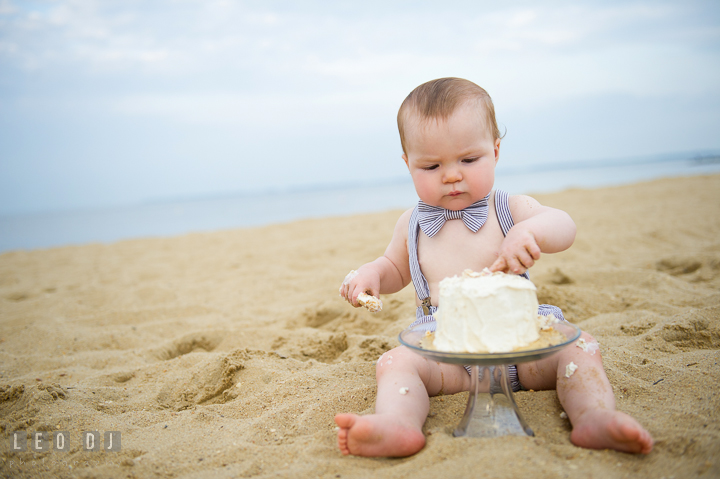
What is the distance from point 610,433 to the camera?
1.40 m

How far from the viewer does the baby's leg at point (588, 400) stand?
1.38 meters

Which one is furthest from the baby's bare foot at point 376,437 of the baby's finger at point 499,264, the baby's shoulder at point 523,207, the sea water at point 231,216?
the sea water at point 231,216

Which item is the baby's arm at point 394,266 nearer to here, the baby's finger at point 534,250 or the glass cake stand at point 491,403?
the glass cake stand at point 491,403

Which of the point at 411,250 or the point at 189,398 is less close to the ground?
the point at 411,250

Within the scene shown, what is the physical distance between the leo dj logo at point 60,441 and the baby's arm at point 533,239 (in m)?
1.65

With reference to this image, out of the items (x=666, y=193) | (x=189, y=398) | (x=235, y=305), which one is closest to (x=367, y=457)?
(x=189, y=398)

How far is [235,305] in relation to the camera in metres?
4.00

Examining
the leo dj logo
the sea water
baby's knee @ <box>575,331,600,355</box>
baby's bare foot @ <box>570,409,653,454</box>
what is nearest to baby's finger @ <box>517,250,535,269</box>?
baby's knee @ <box>575,331,600,355</box>

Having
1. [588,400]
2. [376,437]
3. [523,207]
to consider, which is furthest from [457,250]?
[376,437]

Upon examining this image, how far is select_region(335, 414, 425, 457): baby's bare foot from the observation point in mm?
1510

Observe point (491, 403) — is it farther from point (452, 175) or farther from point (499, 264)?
point (452, 175)

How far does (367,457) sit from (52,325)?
10.1 feet

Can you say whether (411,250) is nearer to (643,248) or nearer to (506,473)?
(506,473)

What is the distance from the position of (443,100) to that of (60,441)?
2.08 meters
